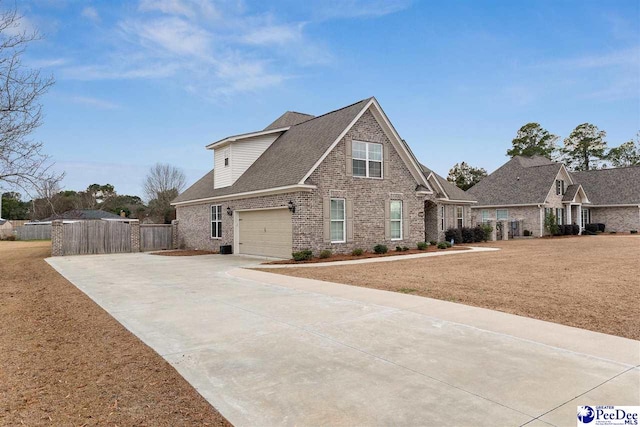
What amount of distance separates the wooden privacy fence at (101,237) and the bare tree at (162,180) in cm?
2664

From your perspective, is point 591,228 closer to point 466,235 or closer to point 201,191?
point 466,235

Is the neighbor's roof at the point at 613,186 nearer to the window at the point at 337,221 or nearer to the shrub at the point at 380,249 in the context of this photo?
the shrub at the point at 380,249

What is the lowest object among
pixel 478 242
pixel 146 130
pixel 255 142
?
pixel 478 242

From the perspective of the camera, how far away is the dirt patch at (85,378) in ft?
11.6

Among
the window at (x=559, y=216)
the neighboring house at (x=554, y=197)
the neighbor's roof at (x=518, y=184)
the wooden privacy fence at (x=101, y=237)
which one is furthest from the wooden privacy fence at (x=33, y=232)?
the window at (x=559, y=216)

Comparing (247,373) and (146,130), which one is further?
(146,130)

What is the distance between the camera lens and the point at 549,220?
108 feet

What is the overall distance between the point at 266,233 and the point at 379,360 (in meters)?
14.6

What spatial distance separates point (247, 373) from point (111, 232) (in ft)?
72.2

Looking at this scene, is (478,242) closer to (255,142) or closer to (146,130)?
(255,142)

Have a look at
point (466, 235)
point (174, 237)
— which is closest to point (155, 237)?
point (174, 237)

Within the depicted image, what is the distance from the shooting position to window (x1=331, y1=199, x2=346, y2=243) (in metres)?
17.7

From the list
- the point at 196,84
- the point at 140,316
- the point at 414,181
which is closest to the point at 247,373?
the point at 140,316

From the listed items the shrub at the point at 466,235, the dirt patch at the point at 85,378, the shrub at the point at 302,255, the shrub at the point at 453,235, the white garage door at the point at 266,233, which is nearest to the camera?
the dirt patch at the point at 85,378
